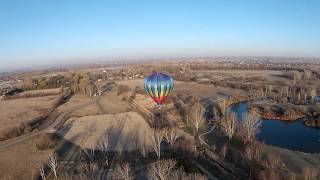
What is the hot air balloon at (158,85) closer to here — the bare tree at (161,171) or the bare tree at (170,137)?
the bare tree at (170,137)

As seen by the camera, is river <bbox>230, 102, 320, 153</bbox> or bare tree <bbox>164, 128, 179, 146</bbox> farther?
river <bbox>230, 102, 320, 153</bbox>

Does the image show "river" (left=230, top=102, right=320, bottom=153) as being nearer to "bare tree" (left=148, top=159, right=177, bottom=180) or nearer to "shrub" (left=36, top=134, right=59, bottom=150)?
"bare tree" (left=148, top=159, right=177, bottom=180)

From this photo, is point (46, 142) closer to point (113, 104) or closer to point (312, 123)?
point (113, 104)

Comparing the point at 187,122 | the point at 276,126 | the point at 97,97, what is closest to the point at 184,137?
the point at 187,122

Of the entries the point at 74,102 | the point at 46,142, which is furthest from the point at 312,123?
the point at 74,102

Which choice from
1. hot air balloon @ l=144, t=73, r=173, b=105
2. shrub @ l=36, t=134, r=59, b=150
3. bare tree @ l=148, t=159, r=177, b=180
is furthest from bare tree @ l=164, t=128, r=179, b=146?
shrub @ l=36, t=134, r=59, b=150

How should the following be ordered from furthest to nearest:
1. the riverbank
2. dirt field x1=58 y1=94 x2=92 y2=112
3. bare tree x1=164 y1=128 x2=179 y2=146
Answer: dirt field x1=58 y1=94 x2=92 y2=112
the riverbank
bare tree x1=164 y1=128 x2=179 y2=146
